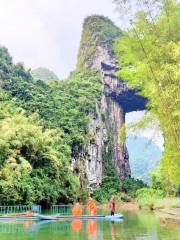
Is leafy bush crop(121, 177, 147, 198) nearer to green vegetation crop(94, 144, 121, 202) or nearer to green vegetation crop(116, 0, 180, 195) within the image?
green vegetation crop(94, 144, 121, 202)

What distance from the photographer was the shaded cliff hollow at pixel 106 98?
56.3 m

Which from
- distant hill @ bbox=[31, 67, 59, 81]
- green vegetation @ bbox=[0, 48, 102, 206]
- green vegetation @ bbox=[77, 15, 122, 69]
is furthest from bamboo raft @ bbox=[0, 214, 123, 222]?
distant hill @ bbox=[31, 67, 59, 81]

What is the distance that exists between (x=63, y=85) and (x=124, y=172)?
56.4 feet

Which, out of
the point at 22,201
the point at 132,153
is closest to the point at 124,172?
the point at 22,201

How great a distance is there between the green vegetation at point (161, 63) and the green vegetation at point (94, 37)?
53.8 metres

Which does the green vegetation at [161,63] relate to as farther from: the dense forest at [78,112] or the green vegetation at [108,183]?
the green vegetation at [108,183]

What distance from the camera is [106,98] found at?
210 ft

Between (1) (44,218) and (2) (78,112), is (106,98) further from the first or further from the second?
(1) (44,218)

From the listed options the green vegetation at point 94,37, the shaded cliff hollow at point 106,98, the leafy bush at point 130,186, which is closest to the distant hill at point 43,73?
the green vegetation at point 94,37

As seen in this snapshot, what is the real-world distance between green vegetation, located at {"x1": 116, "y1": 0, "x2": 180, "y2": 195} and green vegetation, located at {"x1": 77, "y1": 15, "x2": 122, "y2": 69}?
177ft

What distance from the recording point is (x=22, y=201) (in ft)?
86.2

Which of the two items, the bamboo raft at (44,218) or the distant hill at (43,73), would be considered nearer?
the bamboo raft at (44,218)

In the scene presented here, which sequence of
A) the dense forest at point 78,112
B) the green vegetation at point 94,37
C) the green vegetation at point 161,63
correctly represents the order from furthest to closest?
the green vegetation at point 94,37 < the dense forest at point 78,112 < the green vegetation at point 161,63

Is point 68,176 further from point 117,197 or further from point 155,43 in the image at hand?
point 155,43
